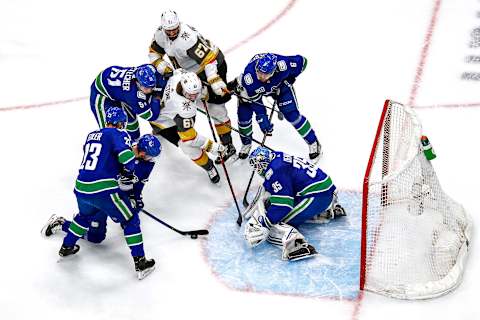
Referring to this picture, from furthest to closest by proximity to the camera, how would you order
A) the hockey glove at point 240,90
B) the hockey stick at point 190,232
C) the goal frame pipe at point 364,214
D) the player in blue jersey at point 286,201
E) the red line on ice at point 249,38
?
the red line on ice at point 249,38
the hockey glove at point 240,90
the hockey stick at point 190,232
the player in blue jersey at point 286,201
the goal frame pipe at point 364,214

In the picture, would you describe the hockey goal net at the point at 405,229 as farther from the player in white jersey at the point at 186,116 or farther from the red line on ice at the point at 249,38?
the red line on ice at the point at 249,38

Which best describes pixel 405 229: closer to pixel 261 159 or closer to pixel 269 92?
pixel 261 159

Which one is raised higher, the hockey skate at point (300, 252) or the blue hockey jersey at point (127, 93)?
the blue hockey jersey at point (127, 93)

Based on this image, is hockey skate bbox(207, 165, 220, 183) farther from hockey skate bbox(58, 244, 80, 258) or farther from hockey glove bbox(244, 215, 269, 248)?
hockey skate bbox(58, 244, 80, 258)

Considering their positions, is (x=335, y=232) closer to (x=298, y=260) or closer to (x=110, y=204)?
(x=298, y=260)

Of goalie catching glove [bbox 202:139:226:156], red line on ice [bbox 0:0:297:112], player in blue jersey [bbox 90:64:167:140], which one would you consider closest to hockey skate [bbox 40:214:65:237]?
player in blue jersey [bbox 90:64:167:140]

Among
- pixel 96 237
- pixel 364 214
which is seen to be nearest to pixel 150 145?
pixel 96 237

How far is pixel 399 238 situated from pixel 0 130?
337 cm

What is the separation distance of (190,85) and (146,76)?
29cm

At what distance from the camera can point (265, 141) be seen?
648cm

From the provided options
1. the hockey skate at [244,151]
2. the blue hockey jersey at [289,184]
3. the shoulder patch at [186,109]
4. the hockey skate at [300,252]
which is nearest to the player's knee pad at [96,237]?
the shoulder patch at [186,109]

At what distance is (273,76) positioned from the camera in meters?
5.92

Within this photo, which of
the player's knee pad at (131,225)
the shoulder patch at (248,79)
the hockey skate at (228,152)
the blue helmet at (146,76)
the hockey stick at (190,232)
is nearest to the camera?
the player's knee pad at (131,225)

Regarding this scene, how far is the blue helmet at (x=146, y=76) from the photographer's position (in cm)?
559
